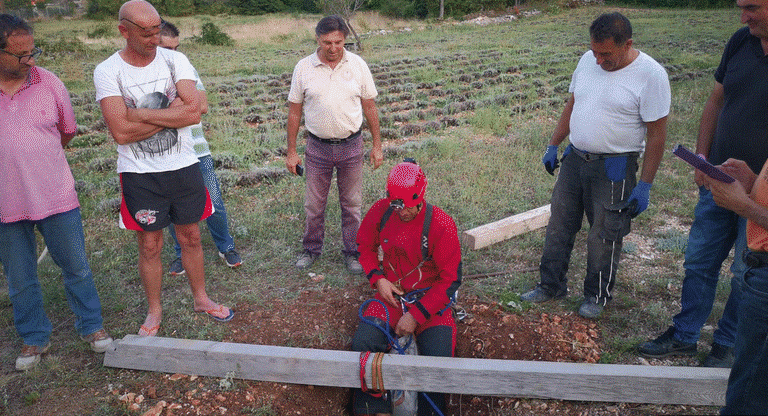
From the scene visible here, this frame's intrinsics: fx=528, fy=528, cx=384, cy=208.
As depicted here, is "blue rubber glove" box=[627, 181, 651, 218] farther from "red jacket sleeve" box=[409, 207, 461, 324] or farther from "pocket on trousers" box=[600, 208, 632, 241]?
"red jacket sleeve" box=[409, 207, 461, 324]

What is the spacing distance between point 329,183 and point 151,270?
157cm

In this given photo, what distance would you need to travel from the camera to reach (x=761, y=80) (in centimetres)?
273

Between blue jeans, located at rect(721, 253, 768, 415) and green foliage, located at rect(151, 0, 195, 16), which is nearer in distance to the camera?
blue jeans, located at rect(721, 253, 768, 415)

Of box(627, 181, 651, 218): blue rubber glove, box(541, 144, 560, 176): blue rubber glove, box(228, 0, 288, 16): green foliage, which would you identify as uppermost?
box(228, 0, 288, 16): green foliage

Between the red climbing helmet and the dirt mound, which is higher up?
the red climbing helmet

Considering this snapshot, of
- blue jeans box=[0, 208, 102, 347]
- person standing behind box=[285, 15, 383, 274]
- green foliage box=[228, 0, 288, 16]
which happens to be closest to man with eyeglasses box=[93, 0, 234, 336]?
blue jeans box=[0, 208, 102, 347]

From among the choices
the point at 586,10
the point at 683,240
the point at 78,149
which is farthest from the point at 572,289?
the point at 586,10

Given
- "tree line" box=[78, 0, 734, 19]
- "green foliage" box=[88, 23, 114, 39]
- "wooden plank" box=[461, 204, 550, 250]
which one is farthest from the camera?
"tree line" box=[78, 0, 734, 19]

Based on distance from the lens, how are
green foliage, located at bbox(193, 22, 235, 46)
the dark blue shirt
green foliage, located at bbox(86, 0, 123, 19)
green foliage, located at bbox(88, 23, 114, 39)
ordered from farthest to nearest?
1. green foliage, located at bbox(86, 0, 123, 19)
2. green foliage, located at bbox(193, 22, 235, 46)
3. green foliage, located at bbox(88, 23, 114, 39)
4. the dark blue shirt

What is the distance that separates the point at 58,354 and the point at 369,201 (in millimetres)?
3275

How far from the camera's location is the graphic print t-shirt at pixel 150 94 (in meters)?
2.98

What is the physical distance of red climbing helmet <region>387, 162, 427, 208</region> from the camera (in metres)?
2.89

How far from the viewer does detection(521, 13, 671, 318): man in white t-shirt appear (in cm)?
318

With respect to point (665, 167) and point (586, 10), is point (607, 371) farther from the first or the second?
point (586, 10)
